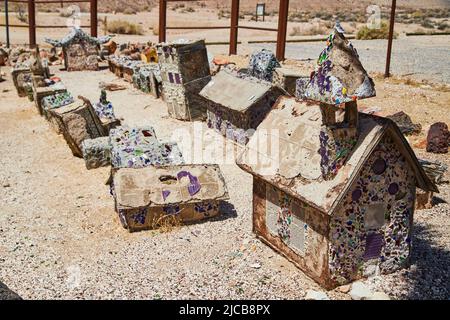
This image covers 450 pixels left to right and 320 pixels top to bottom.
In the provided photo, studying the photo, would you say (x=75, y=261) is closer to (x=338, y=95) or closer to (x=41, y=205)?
(x=41, y=205)

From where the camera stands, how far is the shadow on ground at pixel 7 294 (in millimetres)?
5645

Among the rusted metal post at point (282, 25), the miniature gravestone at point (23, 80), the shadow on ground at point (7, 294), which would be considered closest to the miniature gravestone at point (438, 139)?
the shadow on ground at point (7, 294)

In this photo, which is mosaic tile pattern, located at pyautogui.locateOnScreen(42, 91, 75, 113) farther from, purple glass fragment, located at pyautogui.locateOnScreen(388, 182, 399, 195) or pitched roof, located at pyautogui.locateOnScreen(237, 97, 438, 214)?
A: purple glass fragment, located at pyautogui.locateOnScreen(388, 182, 399, 195)

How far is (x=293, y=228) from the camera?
6180mm

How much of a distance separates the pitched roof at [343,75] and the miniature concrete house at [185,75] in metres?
7.93

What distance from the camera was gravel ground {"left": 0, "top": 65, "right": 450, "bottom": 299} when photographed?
19.4ft

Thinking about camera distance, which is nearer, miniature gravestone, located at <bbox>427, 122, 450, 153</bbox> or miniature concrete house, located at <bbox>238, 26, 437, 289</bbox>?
miniature concrete house, located at <bbox>238, 26, 437, 289</bbox>

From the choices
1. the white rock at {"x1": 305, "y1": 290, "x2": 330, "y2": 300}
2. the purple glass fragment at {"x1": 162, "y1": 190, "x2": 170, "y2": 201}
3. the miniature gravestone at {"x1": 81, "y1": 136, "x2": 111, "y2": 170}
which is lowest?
the white rock at {"x1": 305, "y1": 290, "x2": 330, "y2": 300}

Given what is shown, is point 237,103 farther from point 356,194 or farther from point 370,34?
point 370,34

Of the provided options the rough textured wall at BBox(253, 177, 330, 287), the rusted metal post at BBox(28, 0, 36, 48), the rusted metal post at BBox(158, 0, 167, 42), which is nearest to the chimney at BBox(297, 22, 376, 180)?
the rough textured wall at BBox(253, 177, 330, 287)

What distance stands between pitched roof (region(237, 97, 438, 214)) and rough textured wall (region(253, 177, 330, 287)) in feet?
0.71

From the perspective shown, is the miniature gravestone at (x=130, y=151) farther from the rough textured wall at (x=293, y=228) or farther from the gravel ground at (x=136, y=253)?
the rough textured wall at (x=293, y=228)

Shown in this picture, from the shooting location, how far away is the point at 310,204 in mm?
5582

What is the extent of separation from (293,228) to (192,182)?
6.35 feet
